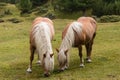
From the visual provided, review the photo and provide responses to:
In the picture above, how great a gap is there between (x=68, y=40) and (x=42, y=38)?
1.29 m

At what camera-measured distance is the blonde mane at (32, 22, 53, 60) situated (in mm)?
11906

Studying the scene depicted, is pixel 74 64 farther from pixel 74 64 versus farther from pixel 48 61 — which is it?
pixel 48 61

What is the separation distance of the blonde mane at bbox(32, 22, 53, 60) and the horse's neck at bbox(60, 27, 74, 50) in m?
0.72

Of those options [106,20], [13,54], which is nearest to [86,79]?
[13,54]

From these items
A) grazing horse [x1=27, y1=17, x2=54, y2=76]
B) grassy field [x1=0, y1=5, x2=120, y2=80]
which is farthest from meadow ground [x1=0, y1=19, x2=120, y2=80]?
grazing horse [x1=27, y1=17, x2=54, y2=76]

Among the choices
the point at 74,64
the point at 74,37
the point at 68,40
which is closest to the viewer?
the point at 68,40

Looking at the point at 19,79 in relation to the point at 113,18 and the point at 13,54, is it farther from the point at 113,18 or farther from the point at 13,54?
the point at 113,18

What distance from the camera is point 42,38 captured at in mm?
12180

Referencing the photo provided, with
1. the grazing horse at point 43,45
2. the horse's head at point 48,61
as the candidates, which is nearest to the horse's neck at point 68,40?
the grazing horse at point 43,45

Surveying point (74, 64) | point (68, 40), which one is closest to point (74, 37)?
point (68, 40)

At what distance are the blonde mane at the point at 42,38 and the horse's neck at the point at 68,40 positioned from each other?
72 centimetres

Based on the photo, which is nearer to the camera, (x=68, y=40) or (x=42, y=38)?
(x=42, y=38)

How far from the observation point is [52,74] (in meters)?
12.4

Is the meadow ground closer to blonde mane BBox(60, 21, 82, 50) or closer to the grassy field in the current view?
the grassy field
